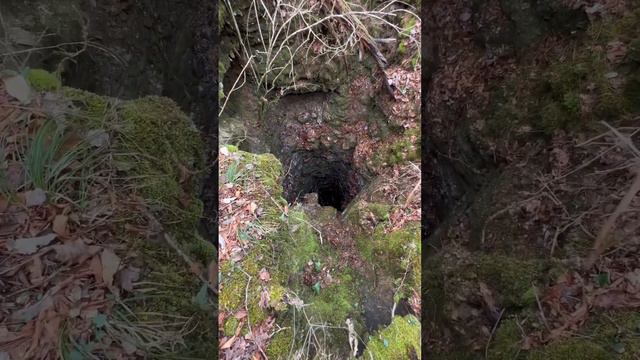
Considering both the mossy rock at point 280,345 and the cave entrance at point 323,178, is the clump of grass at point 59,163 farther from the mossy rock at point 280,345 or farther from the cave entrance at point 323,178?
the cave entrance at point 323,178

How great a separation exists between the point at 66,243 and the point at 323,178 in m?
3.76

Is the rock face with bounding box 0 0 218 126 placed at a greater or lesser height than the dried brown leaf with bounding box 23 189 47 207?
greater

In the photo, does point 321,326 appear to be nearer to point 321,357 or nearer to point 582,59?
point 321,357

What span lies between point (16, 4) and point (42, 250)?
92cm

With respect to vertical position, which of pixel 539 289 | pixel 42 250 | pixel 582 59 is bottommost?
pixel 539 289

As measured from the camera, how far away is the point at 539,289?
1.27 m

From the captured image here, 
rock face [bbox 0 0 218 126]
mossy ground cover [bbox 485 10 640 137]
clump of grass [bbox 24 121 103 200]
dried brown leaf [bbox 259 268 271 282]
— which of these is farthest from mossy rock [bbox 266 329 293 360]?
mossy ground cover [bbox 485 10 640 137]

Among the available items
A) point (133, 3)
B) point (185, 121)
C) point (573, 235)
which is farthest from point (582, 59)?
point (133, 3)

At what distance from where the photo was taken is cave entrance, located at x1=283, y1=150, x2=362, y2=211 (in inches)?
178

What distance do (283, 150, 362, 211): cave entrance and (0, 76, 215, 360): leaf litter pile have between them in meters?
3.01

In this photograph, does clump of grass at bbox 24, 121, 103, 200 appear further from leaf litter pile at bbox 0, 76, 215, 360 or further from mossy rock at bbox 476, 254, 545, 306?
mossy rock at bbox 476, 254, 545, 306

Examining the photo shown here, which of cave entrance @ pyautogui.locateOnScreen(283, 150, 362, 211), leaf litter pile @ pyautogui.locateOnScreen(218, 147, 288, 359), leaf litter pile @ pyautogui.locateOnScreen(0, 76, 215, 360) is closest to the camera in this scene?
leaf litter pile @ pyautogui.locateOnScreen(0, 76, 215, 360)

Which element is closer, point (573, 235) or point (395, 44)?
point (573, 235)

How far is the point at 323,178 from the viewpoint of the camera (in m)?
4.93
